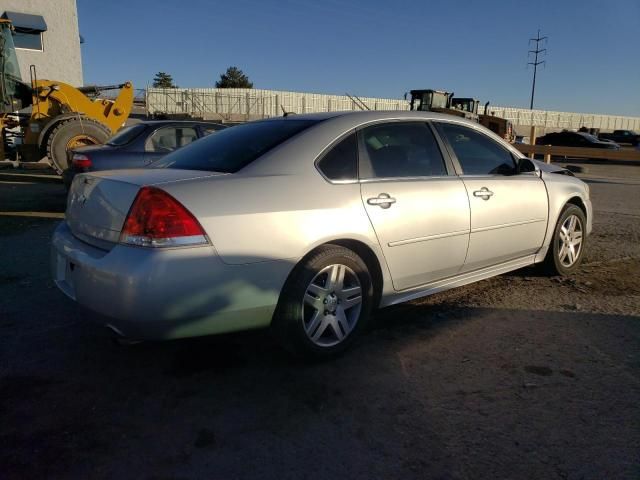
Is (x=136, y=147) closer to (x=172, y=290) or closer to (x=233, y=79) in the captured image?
(x=172, y=290)

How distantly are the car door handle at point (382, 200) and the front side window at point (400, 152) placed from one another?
0.52 ft

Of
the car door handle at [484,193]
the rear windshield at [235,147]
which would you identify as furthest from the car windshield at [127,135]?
the car door handle at [484,193]

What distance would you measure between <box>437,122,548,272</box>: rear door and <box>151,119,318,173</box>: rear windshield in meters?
1.29

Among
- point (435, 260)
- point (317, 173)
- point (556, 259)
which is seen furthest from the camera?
point (556, 259)

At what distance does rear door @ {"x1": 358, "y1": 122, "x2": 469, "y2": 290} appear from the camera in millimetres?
3232

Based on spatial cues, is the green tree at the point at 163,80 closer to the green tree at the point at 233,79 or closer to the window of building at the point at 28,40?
the green tree at the point at 233,79

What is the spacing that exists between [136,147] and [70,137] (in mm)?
4539

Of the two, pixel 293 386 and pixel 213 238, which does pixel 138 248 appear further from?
pixel 293 386

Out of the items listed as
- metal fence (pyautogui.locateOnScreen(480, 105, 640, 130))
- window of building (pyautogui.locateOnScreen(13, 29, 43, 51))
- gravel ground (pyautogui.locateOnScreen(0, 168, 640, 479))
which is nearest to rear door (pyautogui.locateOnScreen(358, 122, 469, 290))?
gravel ground (pyautogui.locateOnScreen(0, 168, 640, 479))

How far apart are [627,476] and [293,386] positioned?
5.19ft

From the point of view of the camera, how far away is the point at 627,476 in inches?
80.4

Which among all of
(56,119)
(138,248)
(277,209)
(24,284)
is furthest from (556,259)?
(56,119)

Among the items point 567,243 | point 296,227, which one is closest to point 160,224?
point 296,227

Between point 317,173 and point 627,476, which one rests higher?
point 317,173
